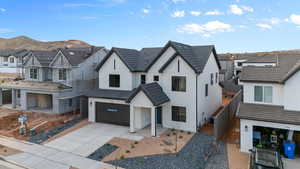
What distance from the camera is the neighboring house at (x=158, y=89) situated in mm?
17375

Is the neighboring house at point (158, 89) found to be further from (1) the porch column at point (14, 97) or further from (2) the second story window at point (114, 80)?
(1) the porch column at point (14, 97)

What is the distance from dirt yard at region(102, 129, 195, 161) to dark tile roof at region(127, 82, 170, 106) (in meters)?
2.88

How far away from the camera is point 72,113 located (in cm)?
2431

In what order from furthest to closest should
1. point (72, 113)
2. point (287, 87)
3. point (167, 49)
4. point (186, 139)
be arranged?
point (72, 113)
point (167, 49)
point (186, 139)
point (287, 87)

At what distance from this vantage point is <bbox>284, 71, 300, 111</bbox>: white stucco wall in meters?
12.5

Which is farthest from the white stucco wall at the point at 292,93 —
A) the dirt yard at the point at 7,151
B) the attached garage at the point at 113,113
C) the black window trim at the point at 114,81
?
the dirt yard at the point at 7,151

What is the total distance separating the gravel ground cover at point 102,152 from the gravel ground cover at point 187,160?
3.99ft

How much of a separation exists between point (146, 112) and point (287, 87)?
11427 millimetres

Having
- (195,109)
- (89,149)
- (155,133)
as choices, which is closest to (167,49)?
(195,109)

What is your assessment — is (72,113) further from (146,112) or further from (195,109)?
(195,109)

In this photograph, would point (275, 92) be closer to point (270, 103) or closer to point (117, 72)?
point (270, 103)

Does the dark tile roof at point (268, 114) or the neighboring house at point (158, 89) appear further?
the neighboring house at point (158, 89)

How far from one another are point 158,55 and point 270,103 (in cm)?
1012

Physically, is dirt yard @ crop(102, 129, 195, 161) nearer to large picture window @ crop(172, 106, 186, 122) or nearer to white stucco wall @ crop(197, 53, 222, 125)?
large picture window @ crop(172, 106, 186, 122)
